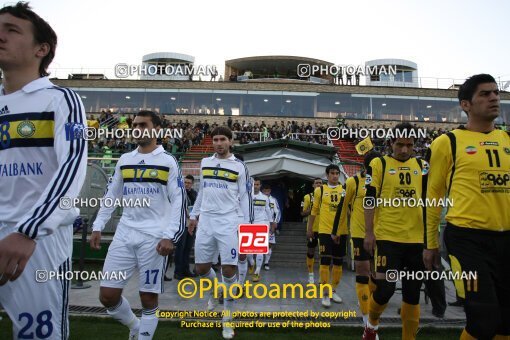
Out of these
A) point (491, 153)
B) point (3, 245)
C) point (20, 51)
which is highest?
point (20, 51)

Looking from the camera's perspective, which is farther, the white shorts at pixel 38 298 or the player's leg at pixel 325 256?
the player's leg at pixel 325 256

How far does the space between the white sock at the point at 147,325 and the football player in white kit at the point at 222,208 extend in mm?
1702

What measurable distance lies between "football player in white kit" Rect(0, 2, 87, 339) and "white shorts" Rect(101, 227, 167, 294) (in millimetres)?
1999

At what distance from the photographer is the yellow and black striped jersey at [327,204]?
8.09 meters

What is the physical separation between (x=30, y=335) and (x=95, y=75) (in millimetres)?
38441

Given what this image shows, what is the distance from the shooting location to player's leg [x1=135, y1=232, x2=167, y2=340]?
13.5ft

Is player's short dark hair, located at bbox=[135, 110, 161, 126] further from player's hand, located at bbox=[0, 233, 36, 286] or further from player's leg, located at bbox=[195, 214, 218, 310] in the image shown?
player's hand, located at bbox=[0, 233, 36, 286]

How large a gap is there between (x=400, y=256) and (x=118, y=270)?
3.52 m

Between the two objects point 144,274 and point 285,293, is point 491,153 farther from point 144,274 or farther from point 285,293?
point 285,293

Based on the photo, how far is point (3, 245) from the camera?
1.65 meters

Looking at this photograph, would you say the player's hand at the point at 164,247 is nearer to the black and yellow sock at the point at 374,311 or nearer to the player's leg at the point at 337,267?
the black and yellow sock at the point at 374,311

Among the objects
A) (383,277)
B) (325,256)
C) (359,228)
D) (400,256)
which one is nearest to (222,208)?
→ (359,228)

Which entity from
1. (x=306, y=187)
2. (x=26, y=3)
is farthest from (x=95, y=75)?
(x=26, y=3)

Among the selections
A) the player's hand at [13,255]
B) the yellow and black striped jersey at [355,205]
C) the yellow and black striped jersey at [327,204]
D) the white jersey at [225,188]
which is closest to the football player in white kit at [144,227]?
the white jersey at [225,188]
